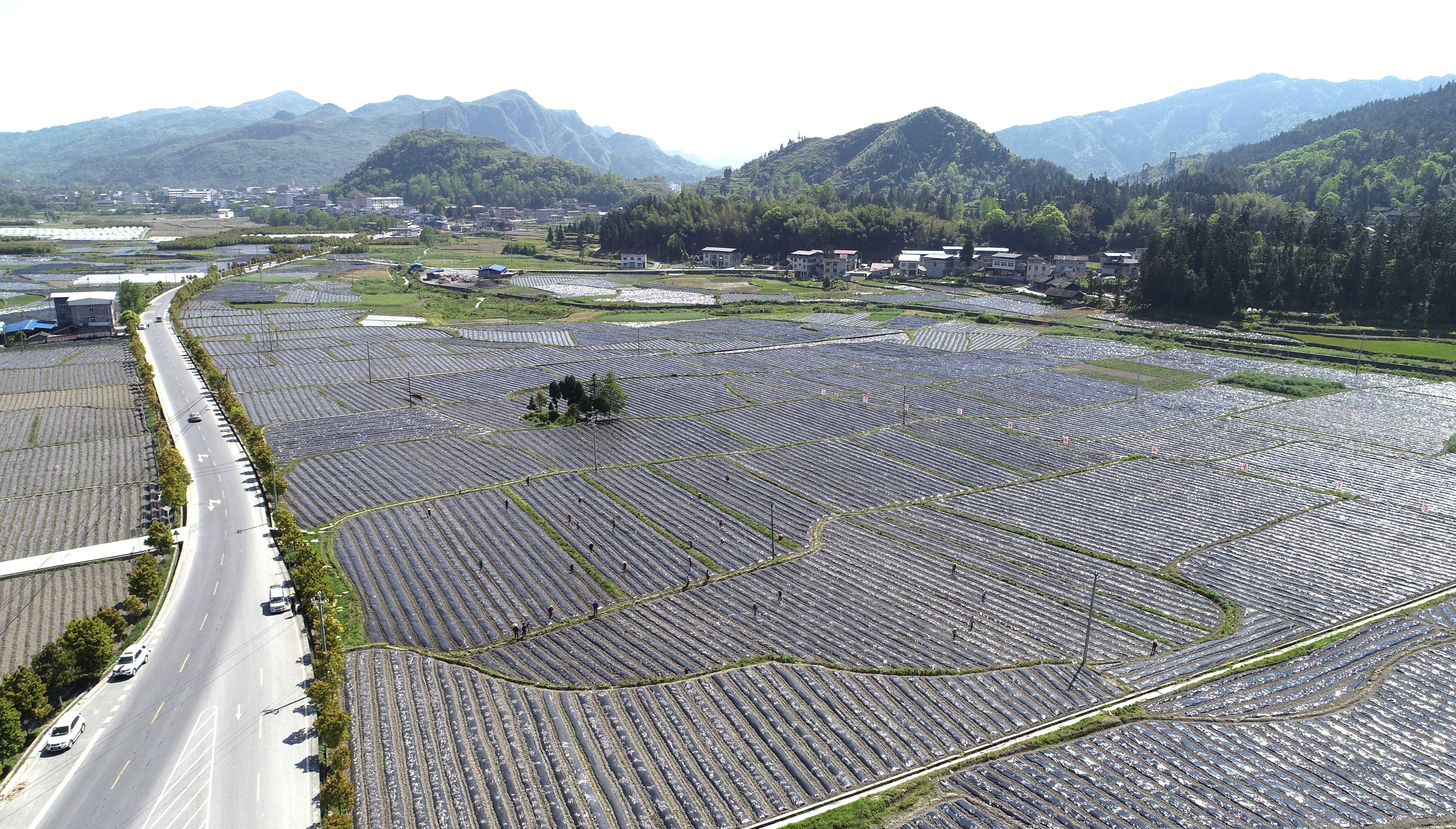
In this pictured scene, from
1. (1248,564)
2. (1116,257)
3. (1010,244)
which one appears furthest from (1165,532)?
(1010,244)

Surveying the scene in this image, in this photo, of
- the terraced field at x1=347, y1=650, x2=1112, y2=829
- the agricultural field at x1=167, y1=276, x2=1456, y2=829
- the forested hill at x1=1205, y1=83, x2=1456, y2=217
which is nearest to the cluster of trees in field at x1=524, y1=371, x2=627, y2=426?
the agricultural field at x1=167, y1=276, x2=1456, y2=829

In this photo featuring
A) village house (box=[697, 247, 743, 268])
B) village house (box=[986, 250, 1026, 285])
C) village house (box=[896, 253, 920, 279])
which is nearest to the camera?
village house (box=[986, 250, 1026, 285])

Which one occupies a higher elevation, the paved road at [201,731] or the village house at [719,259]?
the village house at [719,259]

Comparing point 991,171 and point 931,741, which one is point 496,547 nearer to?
point 931,741

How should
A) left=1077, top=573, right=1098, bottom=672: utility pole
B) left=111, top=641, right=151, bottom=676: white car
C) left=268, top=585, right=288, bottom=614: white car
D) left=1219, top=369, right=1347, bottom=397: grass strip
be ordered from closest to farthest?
left=111, top=641, right=151, bottom=676: white car
left=1077, top=573, right=1098, bottom=672: utility pole
left=268, top=585, right=288, bottom=614: white car
left=1219, top=369, right=1347, bottom=397: grass strip

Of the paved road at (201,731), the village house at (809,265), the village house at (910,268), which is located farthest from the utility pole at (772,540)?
the village house at (910,268)

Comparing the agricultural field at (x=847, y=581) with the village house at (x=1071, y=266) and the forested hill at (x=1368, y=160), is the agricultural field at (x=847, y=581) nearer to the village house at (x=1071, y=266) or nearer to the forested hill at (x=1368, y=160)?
the village house at (x=1071, y=266)

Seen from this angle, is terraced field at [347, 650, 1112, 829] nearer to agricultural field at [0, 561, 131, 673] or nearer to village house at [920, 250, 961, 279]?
agricultural field at [0, 561, 131, 673]
